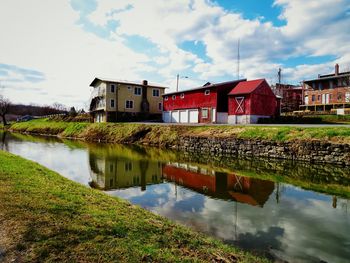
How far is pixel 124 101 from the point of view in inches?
2112

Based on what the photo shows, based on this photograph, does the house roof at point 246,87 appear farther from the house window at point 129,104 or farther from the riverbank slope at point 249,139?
the house window at point 129,104

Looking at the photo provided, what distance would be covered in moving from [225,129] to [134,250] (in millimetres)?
24591

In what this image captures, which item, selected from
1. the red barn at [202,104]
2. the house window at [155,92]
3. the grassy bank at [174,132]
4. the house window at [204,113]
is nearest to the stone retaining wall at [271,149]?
the grassy bank at [174,132]

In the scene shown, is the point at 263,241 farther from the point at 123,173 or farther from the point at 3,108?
the point at 3,108

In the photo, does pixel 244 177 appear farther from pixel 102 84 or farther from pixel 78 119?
pixel 78 119

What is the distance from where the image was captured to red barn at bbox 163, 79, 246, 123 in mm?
39781

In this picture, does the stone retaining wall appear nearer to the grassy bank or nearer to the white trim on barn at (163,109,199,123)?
the grassy bank

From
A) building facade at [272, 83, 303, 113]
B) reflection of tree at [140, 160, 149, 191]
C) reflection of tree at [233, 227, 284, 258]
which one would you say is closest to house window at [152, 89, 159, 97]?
building facade at [272, 83, 303, 113]

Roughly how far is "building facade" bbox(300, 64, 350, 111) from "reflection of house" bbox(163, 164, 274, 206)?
40752 mm

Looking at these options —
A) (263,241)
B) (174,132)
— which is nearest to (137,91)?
(174,132)

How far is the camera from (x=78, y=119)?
6512cm

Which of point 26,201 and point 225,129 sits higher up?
point 225,129

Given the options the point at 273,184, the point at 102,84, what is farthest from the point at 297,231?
the point at 102,84

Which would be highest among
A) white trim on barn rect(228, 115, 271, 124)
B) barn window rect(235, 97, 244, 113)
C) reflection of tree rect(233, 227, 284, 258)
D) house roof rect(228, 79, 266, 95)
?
house roof rect(228, 79, 266, 95)
